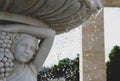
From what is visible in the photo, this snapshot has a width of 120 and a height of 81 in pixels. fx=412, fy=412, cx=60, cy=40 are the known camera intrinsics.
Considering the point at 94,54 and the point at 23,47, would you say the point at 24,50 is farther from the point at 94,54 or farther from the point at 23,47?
the point at 94,54

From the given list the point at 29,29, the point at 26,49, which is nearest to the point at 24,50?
the point at 26,49

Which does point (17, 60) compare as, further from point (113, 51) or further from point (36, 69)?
point (113, 51)

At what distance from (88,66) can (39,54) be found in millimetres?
13251

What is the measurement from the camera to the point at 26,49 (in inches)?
159

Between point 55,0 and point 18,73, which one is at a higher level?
point 55,0

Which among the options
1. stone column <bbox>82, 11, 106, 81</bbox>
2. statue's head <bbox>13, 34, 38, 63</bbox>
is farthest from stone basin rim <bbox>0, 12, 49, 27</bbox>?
stone column <bbox>82, 11, 106, 81</bbox>

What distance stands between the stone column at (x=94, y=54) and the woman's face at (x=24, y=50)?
1271cm

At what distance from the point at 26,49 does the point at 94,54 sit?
44.0 feet

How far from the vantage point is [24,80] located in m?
4.04

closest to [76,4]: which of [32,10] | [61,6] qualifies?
[61,6]

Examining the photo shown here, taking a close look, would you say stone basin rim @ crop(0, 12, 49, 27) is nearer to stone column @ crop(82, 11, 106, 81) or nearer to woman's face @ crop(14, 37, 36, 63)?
woman's face @ crop(14, 37, 36, 63)

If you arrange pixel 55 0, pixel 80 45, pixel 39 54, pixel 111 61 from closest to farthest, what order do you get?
pixel 55 0 < pixel 39 54 < pixel 80 45 < pixel 111 61

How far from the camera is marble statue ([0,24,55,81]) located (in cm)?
402

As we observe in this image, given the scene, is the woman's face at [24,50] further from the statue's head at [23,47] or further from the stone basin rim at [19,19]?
the stone basin rim at [19,19]
